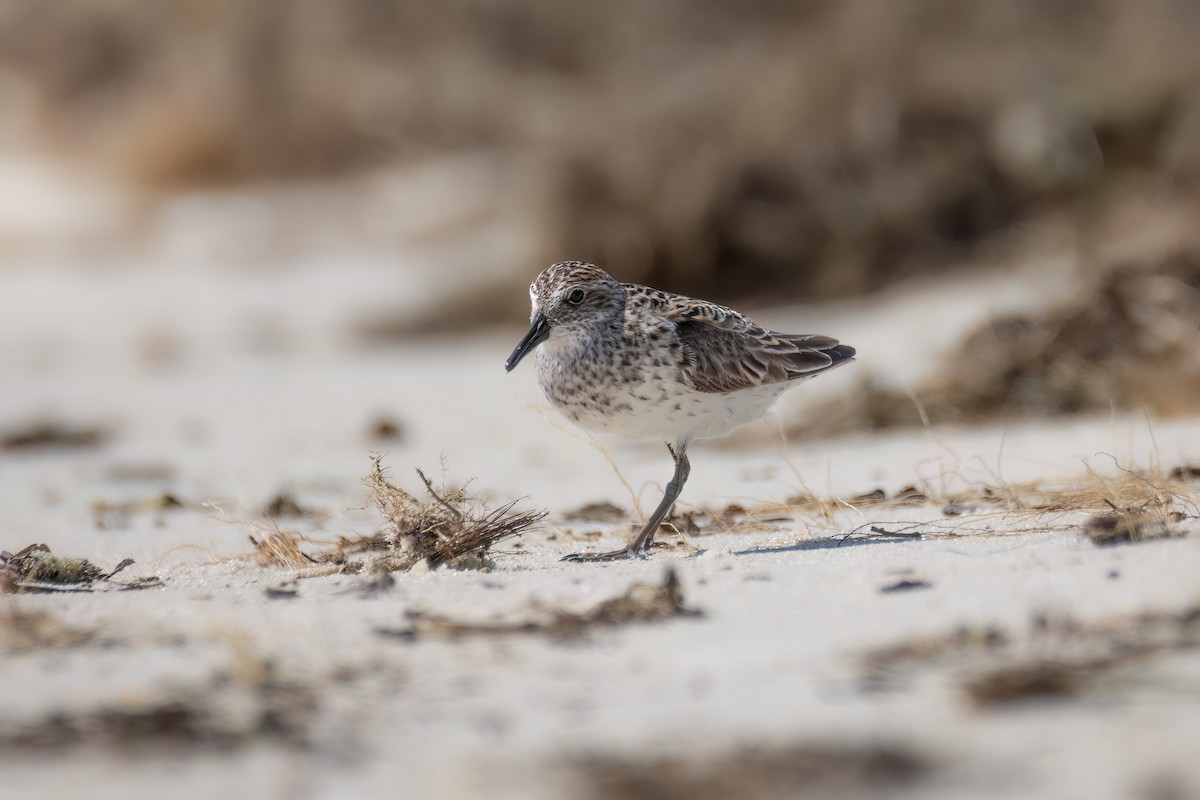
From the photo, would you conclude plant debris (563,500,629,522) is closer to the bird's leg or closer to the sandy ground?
the sandy ground

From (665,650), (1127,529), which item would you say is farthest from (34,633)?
(1127,529)

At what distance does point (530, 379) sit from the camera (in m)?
10.5

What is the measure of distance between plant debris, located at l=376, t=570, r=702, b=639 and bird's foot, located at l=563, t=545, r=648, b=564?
2.82ft

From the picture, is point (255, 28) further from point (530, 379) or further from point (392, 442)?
point (392, 442)

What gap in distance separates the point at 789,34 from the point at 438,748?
68.4 ft

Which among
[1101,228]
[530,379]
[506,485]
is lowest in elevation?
[506,485]

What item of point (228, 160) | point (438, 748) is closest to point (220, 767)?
point (438, 748)

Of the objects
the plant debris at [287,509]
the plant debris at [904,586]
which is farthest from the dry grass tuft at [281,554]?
the plant debris at [904,586]

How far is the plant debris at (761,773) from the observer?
8.40 ft

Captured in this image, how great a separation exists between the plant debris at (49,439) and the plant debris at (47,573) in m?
3.94

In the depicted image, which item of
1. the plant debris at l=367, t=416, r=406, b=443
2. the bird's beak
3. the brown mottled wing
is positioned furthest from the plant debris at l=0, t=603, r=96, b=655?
the plant debris at l=367, t=416, r=406, b=443

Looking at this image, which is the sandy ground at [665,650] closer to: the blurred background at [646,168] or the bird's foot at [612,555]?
the bird's foot at [612,555]

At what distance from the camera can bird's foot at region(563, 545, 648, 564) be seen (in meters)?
4.71

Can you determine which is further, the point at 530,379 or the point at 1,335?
the point at 1,335
